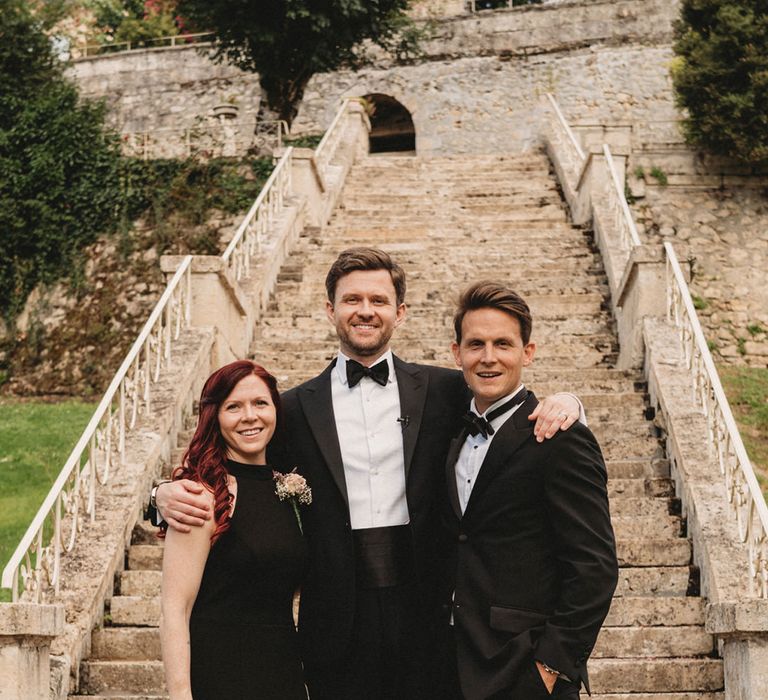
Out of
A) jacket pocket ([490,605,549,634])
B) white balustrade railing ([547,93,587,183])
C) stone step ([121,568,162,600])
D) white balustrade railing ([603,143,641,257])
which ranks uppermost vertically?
white balustrade railing ([547,93,587,183])

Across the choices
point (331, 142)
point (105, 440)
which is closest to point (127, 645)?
point (105, 440)

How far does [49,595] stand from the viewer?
5.26 meters

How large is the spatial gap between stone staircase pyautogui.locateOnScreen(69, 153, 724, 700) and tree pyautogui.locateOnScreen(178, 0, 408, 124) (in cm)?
292

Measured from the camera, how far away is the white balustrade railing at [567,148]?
45.2ft

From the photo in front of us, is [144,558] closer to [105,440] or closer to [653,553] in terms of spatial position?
[105,440]

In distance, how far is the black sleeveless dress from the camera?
3139 millimetres

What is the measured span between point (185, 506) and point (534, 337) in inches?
247

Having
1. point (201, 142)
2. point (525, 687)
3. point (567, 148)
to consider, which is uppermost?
point (201, 142)

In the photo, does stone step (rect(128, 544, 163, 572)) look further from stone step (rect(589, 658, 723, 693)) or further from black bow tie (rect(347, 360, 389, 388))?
black bow tie (rect(347, 360, 389, 388))

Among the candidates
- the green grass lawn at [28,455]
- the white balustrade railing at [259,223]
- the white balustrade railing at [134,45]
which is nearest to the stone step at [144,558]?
the green grass lawn at [28,455]

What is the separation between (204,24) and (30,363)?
6776 mm

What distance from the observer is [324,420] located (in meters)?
3.56

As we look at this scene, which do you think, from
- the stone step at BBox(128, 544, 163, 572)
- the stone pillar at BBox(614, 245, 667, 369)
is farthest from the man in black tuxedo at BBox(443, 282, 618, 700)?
the stone pillar at BBox(614, 245, 667, 369)

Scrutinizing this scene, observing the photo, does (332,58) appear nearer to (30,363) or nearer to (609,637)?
(30,363)
